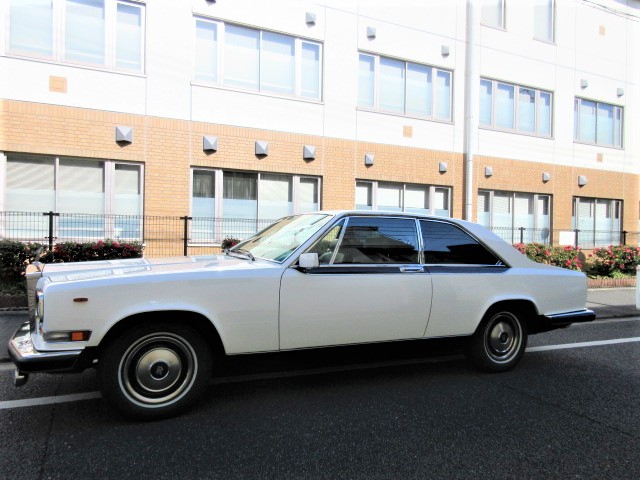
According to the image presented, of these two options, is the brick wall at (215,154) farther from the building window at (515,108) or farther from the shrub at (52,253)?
the shrub at (52,253)

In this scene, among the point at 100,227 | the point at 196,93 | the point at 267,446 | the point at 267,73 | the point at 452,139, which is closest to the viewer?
the point at 267,446

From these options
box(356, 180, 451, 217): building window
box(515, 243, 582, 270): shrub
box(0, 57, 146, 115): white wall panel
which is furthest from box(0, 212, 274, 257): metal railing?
box(515, 243, 582, 270): shrub

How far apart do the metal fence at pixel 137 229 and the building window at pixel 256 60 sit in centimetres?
329

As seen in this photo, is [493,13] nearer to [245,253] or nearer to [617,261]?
[617,261]

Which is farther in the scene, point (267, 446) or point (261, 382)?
point (261, 382)

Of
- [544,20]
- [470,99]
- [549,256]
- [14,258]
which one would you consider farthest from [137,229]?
[544,20]

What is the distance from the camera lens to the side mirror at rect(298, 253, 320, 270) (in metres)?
3.73

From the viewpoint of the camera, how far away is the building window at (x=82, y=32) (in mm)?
9719

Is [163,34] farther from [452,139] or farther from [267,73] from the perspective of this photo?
[452,139]

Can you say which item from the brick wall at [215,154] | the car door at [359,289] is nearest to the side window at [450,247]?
the car door at [359,289]

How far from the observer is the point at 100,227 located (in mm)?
10109

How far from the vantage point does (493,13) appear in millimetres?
14664

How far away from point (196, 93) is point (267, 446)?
9409 mm

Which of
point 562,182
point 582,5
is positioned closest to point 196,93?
point 562,182
